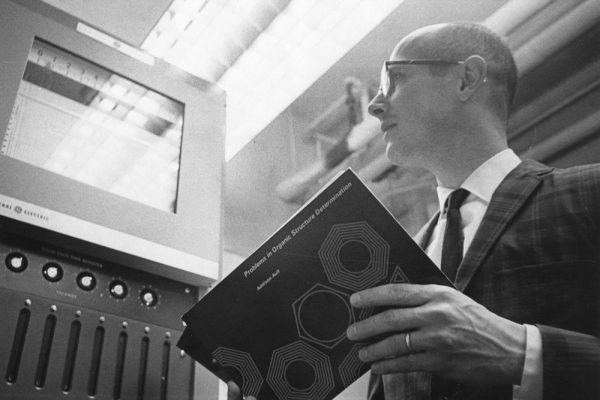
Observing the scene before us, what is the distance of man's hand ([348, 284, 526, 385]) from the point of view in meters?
0.72

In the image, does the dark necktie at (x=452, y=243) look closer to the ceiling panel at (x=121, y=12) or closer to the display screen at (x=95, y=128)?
the display screen at (x=95, y=128)

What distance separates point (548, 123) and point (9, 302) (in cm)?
201

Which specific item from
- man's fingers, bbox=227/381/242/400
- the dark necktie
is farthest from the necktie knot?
man's fingers, bbox=227/381/242/400

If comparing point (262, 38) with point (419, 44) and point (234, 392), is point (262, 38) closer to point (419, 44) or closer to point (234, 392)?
point (419, 44)

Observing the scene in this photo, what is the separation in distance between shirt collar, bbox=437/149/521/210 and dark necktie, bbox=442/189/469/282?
0.20 ft

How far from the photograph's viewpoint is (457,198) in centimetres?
119

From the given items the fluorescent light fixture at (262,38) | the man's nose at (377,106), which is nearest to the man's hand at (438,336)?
the man's nose at (377,106)

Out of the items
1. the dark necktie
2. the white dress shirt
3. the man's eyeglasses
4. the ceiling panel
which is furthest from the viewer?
the man's eyeglasses

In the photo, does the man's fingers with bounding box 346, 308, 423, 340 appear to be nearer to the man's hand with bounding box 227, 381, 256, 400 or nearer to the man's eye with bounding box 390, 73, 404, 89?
the man's hand with bounding box 227, 381, 256, 400

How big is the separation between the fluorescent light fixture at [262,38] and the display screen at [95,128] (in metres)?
0.47

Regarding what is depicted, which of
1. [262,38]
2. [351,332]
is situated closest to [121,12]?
[262,38]

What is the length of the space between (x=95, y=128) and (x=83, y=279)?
0.31 m

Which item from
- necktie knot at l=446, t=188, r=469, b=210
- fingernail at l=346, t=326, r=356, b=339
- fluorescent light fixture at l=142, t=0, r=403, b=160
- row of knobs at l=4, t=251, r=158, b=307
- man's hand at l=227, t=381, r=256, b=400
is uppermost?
fluorescent light fixture at l=142, t=0, r=403, b=160

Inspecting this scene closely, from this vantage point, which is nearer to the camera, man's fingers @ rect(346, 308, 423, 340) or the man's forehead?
man's fingers @ rect(346, 308, 423, 340)
